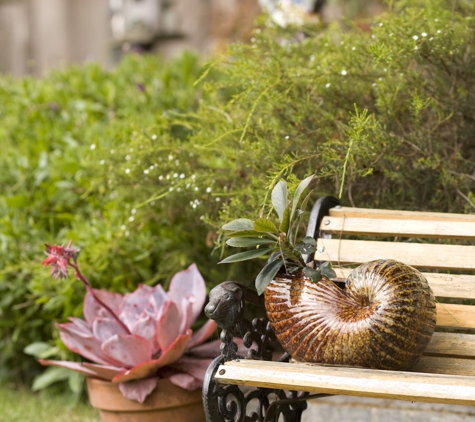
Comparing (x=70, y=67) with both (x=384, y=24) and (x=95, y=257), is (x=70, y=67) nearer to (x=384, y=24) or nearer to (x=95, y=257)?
(x=95, y=257)

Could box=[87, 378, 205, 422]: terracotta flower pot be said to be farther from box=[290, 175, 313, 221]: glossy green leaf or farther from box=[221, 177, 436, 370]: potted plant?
box=[290, 175, 313, 221]: glossy green leaf

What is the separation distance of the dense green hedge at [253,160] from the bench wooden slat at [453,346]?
533mm

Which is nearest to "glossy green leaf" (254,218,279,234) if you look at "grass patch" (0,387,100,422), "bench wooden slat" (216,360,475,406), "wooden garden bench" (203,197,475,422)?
"wooden garden bench" (203,197,475,422)

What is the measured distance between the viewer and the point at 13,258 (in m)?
3.29

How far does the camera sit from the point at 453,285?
2.15 metres

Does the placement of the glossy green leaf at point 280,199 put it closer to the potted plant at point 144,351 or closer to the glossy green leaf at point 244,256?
the glossy green leaf at point 244,256

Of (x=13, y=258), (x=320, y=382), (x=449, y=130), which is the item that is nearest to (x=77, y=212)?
(x=13, y=258)

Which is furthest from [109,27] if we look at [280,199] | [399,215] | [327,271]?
[327,271]

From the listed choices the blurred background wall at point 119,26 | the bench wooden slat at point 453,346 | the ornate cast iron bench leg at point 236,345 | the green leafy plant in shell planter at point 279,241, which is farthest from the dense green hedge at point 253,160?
the blurred background wall at point 119,26

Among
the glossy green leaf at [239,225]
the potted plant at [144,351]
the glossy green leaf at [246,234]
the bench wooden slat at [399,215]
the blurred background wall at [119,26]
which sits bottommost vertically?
the potted plant at [144,351]

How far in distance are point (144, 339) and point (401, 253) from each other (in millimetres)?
941

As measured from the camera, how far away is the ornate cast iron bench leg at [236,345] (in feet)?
6.16

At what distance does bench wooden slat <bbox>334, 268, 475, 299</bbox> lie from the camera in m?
2.12

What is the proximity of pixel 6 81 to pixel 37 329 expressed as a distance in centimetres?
216
